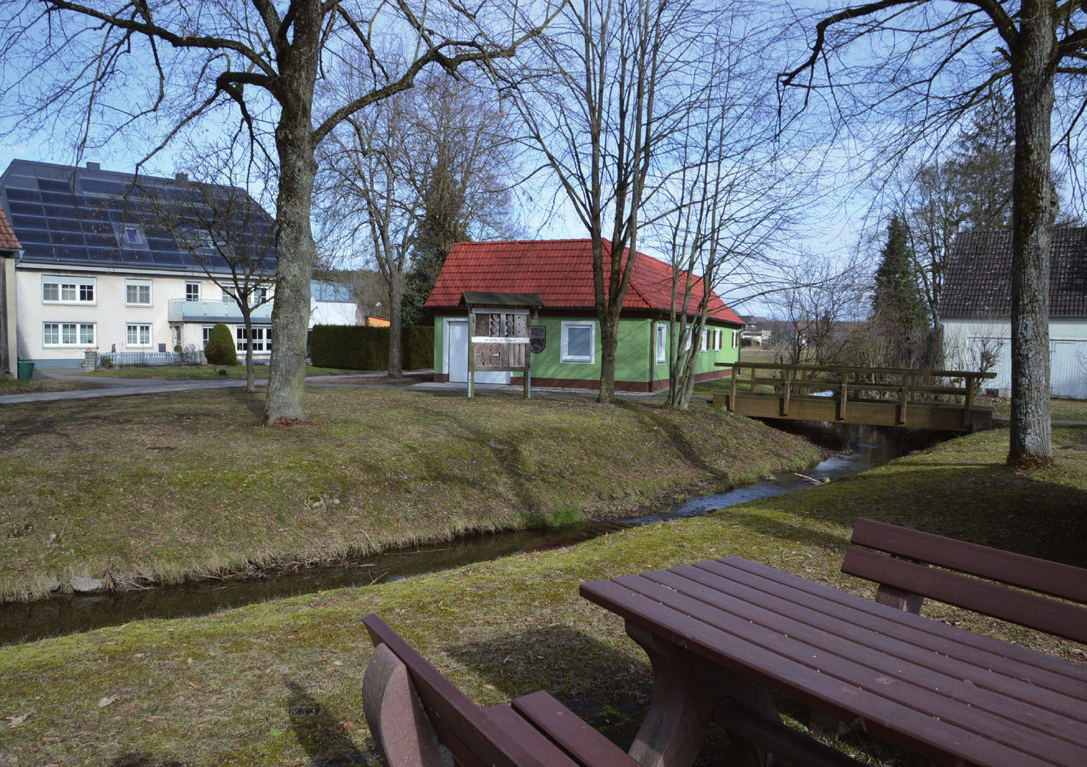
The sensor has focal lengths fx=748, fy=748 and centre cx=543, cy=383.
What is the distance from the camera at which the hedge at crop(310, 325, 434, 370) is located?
36500 millimetres

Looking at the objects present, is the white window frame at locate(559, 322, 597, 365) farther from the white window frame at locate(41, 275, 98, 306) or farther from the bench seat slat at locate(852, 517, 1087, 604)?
the white window frame at locate(41, 275, 98, 306)

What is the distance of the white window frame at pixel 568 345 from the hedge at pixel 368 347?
12.3 m

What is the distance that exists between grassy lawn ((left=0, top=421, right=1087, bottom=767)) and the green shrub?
33.4 meters

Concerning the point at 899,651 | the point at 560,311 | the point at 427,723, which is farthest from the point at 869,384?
the point at 427,723

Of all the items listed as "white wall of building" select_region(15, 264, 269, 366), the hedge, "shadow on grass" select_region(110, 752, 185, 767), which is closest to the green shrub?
"white wall of building" select_region(15, 264, 269, 366)

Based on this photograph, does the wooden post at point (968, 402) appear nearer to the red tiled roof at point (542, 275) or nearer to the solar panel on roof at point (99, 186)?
the red tiled roof at point (542, 275)

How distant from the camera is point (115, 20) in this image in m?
11.1

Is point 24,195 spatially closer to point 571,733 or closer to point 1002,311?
point 571,733

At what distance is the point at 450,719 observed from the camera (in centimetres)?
181

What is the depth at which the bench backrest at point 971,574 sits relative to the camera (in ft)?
9.52

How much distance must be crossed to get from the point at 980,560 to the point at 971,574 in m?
0.10

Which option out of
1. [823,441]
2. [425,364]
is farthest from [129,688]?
[425,364]

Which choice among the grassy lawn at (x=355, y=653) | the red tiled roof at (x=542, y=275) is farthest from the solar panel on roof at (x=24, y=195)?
the grassy lawn at (x=355, y=653)

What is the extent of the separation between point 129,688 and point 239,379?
26.1 metres
